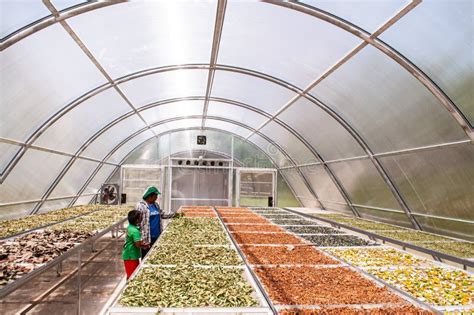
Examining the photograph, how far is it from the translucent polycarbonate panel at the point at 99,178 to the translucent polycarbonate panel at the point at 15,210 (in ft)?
15.9

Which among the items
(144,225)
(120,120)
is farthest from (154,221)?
(120,120)

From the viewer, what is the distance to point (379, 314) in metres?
3.16

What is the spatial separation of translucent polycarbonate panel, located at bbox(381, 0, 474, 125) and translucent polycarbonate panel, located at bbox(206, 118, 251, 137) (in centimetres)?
1223

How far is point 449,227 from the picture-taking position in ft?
26.5

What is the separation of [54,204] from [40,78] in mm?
7291

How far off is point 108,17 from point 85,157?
863 cm

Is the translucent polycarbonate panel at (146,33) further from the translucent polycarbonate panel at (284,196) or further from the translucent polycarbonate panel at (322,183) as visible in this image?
the translucent polycarbonate panel at (284,196)

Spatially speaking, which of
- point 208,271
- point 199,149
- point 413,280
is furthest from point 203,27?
point 199,149

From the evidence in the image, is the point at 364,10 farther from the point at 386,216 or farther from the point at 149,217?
the point at 386,216

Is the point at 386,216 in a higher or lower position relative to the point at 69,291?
higher

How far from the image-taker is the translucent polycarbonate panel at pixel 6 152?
28.6 feet

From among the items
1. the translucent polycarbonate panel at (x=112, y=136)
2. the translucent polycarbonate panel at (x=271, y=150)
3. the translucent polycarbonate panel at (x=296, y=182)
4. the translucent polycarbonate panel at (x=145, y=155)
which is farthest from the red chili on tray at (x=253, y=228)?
the translucent polycarbonate panel at (x=145, y=155)

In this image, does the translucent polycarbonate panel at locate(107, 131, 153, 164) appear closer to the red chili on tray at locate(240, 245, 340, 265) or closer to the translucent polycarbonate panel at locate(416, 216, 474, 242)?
A: the red chili on tray at locate(240, 245, 340, 265)

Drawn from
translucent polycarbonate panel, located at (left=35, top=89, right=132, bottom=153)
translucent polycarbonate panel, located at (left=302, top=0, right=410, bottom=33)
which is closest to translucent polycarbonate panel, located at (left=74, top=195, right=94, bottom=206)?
translucent polycarbonate panel, located at (left=35, top=89, right=132, bottom=153)
